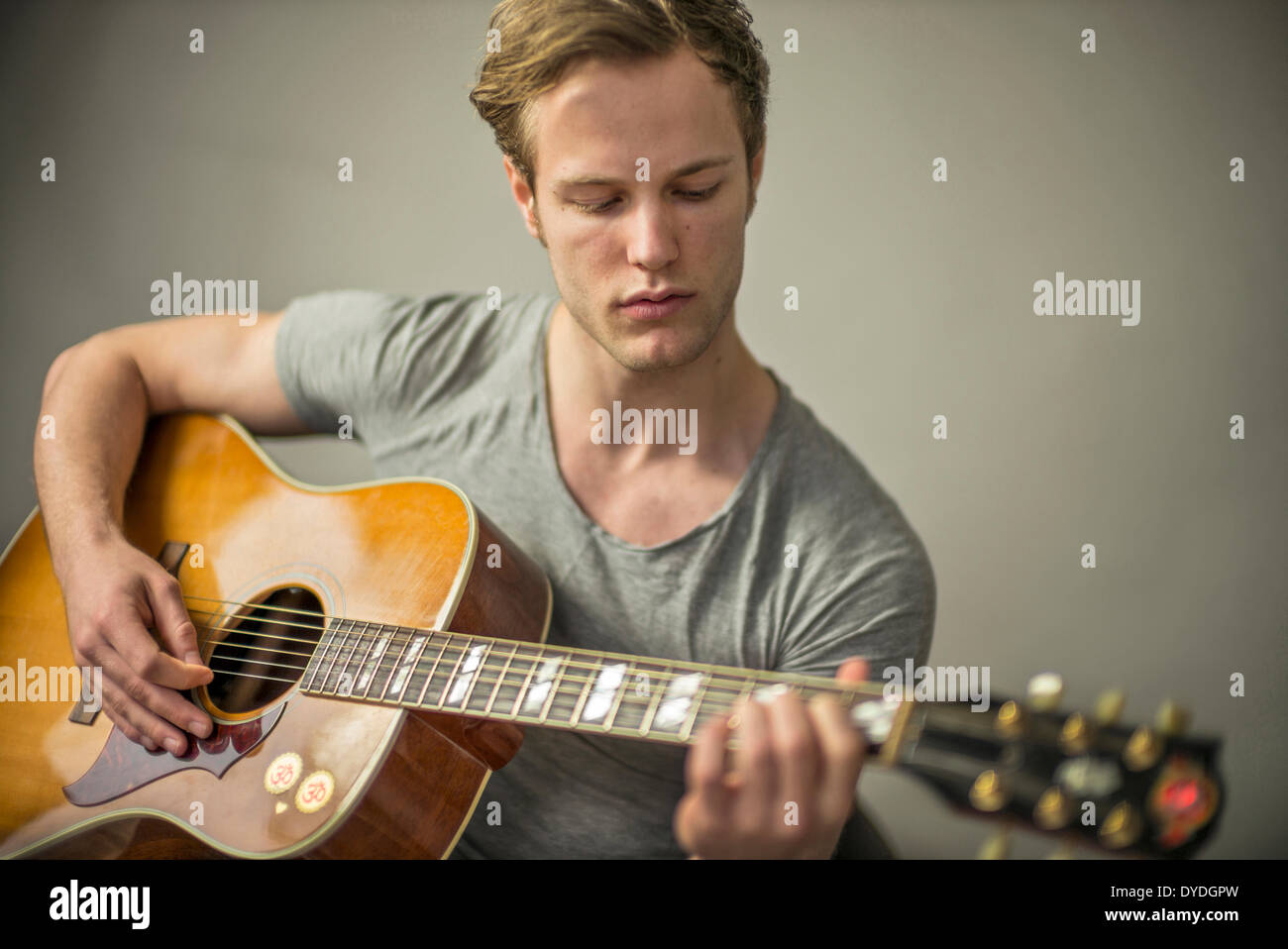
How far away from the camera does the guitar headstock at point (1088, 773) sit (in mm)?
679

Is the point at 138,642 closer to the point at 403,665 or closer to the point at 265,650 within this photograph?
the point at 265,650

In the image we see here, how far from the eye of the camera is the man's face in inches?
41.8

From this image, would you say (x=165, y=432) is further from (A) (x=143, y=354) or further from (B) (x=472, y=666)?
(B) (x=472, y=666)

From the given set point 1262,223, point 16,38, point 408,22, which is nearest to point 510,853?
point 408,22

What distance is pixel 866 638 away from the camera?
3.74ft

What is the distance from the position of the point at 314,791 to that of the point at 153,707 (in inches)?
10.1

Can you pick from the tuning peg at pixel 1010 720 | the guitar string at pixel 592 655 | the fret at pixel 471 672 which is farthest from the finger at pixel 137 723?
the tuning peg at pixel 1010 720

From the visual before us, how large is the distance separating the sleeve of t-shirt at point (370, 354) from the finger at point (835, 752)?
0.73m

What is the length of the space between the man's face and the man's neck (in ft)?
0.32

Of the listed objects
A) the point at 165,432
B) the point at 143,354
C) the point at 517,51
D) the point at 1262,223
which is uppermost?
the point at 517,51

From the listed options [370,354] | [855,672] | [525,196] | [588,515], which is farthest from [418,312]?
[855,672]

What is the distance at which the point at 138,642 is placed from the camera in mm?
1124

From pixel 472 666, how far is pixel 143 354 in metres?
0.78

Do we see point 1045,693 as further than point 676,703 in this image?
No
